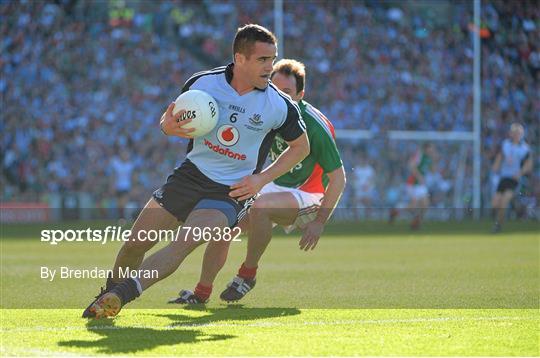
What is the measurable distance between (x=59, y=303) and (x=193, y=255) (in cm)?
701

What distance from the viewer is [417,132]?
29344mm

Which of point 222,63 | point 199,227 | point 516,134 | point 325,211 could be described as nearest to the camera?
point 199,227

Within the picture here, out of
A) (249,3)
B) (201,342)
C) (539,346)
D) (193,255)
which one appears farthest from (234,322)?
(249,3)

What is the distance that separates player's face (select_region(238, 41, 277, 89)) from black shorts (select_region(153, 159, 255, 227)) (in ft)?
2.74

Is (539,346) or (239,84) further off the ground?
(239,84)

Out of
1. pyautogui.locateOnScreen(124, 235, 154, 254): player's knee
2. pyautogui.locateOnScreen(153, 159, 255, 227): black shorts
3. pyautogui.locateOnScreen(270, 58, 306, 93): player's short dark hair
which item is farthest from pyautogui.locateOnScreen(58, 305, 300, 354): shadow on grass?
pyautogui.locateOnScreen(270, 58, 306, 93): player's short dark hair

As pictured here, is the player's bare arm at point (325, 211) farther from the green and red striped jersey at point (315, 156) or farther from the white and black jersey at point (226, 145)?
the white and black jersey at point (226, 145)

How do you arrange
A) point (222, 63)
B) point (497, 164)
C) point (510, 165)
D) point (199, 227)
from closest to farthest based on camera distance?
point (199, 227) < point (497, 164) < point (510, 165) < point (222, 63)

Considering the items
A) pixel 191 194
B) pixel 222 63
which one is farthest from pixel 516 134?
pixel 191 194

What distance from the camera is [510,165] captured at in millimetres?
22391

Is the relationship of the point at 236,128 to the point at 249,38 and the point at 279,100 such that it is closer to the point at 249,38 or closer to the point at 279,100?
the point at 279,100

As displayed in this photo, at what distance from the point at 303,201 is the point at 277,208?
1.37ft

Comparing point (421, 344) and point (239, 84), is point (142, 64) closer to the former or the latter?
point (239, 84)

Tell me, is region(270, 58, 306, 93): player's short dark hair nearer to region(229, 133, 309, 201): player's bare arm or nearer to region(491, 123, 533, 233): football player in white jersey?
region(229, 133, 309, 201): player's bare arm
